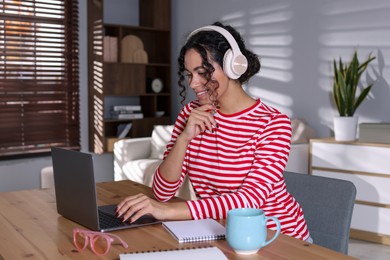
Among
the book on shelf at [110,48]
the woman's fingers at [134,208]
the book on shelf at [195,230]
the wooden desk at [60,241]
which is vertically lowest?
the wooden desk at [60,241]

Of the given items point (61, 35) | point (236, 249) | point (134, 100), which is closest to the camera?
point (236, 249)

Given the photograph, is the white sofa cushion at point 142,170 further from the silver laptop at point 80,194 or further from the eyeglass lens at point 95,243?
the eyeglass lens at point 95,243

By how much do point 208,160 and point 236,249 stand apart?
21.8 inches

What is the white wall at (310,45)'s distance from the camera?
13.0 ft

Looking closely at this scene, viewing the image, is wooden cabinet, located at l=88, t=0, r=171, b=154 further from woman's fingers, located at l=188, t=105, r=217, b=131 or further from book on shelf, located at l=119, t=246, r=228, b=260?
book on shelf, located at l=119, t=246, r=228, b=260

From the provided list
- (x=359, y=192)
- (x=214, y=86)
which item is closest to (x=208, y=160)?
(x=214, y=86)

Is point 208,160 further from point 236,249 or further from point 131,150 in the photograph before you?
point 131,150

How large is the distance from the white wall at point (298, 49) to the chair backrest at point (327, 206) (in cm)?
258

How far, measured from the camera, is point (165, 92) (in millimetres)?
5809

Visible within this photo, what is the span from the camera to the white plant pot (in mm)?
3816

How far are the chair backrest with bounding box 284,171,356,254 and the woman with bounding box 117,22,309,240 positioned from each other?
0.04 meters

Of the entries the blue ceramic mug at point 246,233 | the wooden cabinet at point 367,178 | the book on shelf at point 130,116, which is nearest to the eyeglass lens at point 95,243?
the blue ceramic mug at point 246,233

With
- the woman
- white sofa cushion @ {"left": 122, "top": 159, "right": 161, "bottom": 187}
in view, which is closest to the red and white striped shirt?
the woman

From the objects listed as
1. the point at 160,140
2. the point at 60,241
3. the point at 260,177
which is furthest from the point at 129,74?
the point at 60,241
